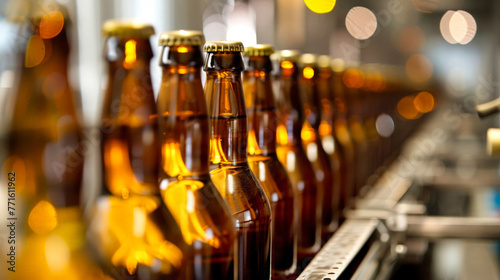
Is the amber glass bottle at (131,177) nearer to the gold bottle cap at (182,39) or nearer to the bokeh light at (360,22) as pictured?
the gold bottle cap at (182,39)

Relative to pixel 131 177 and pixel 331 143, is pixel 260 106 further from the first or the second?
pixel 331 143

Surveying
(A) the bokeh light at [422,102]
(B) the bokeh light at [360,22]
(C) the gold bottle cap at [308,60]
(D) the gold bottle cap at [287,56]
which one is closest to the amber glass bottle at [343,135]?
(C) the gold bottle cap at [308,60]

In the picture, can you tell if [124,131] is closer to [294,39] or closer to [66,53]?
[66,53]

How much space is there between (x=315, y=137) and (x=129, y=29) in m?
0.44

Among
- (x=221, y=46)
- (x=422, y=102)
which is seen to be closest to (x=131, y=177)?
(x=221, y=46)

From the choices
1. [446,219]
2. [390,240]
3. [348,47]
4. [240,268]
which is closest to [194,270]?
[240,268]

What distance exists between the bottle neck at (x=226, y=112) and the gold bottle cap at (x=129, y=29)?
0.07 m

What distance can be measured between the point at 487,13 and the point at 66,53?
24.4 ft

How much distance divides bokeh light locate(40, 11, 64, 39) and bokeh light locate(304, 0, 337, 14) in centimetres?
461

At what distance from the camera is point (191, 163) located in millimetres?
500

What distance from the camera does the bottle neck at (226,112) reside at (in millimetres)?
530

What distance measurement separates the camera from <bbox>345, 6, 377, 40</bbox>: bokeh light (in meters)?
5.05

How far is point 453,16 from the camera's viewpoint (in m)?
8.03

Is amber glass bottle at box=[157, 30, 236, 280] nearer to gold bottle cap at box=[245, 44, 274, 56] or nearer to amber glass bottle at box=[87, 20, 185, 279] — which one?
amber glass bottle at box=[87, 20, 185, 279]
